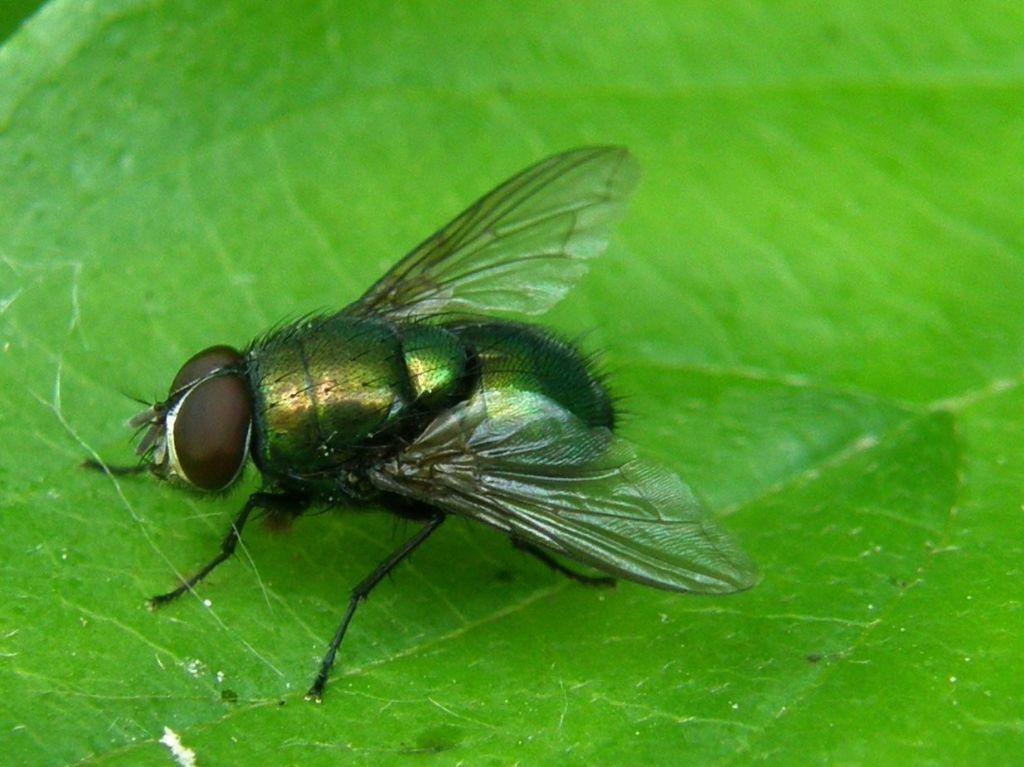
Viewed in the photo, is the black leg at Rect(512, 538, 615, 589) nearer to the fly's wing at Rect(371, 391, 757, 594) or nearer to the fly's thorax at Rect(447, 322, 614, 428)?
the fly's wing at Rect(371, 391, 757, 594)

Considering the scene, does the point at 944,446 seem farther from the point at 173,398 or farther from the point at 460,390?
the point at 173,398

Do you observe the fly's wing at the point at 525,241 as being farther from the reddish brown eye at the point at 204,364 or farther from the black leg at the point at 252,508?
the black leg at the point at 252,508

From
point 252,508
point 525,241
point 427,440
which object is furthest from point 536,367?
point 252,508

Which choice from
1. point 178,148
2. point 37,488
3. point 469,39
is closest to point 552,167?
point 469,39

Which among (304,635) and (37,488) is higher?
(37,488)

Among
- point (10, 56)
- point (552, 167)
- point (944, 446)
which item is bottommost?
point (944, 446)

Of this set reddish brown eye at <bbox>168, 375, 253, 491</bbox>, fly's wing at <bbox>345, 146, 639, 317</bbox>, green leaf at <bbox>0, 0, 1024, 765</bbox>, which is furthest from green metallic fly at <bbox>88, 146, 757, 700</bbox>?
fly's wing at <bbox>345, 146, 639, 317</bbox>
